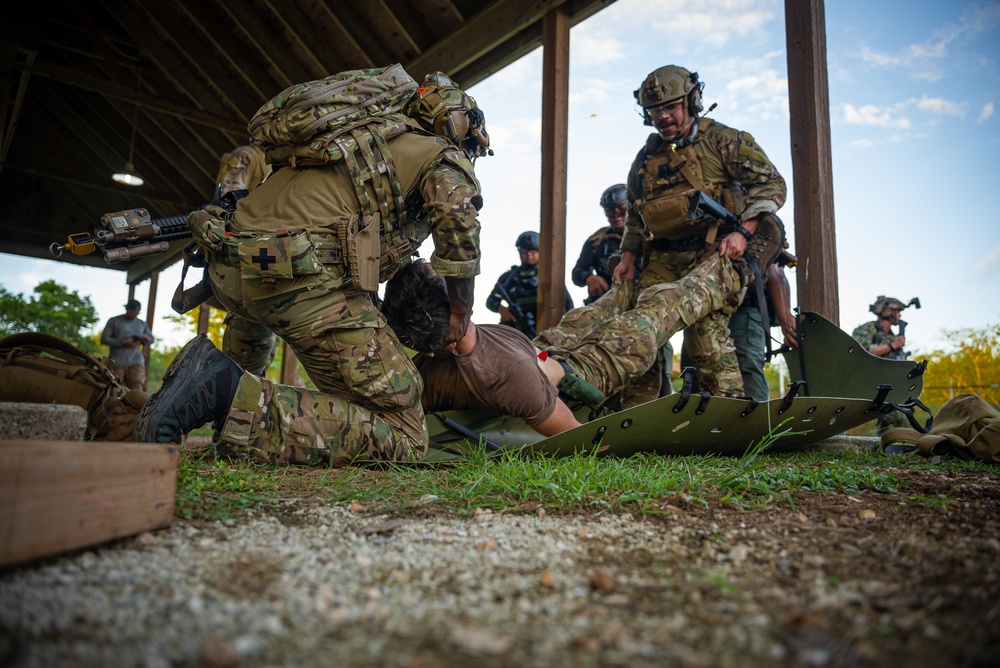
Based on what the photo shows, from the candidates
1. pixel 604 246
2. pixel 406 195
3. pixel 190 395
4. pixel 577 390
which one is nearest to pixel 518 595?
pixel 190 395

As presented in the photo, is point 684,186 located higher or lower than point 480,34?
lower

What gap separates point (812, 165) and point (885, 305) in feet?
12.2

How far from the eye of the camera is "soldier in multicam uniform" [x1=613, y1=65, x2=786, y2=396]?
3.47 m

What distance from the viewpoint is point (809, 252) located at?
327cm

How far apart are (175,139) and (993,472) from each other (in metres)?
10.2

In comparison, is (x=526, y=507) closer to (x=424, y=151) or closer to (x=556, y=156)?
(x=424, y=151)

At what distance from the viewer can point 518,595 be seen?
93cm

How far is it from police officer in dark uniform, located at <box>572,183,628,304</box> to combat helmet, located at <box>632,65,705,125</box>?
1.46 m

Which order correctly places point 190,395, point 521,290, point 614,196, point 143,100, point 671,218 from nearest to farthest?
point 190,395 < point 671,218 < point 614,196 < point 521,290 < point 143,100

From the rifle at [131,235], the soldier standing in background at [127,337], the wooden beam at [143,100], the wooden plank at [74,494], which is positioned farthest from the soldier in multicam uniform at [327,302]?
the soldier standing in background at [127,337]

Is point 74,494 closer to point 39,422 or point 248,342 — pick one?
point 39,422

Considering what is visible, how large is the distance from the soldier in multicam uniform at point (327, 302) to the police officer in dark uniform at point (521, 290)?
10.3 feet

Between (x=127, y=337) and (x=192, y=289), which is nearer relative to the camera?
(x=192, y=289)

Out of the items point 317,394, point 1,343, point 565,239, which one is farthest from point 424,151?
point 565,239
